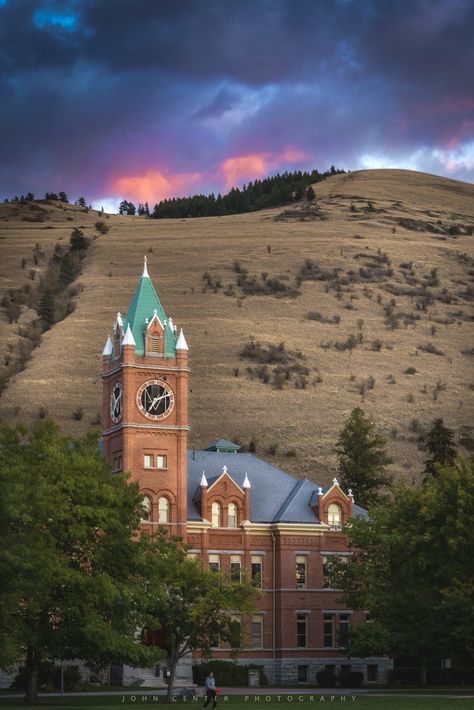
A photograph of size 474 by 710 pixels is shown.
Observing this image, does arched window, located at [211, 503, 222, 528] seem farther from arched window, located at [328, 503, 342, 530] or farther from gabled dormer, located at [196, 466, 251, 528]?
arched window, located at [328, 503, 342, 530]

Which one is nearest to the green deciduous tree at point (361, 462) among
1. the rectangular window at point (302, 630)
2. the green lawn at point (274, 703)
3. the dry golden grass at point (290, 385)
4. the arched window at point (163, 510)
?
the dry golden grass at point (290, 385)

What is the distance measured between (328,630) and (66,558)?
117 ft

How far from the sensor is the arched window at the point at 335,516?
329ft

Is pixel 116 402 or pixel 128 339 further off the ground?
pixel 128 339

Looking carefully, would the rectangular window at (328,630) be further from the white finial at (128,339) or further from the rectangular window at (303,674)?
the white finial at (128,339)

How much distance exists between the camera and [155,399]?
97.8 metres

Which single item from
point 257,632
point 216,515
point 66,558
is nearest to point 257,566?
point 257,632

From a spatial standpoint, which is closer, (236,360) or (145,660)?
(145,660)

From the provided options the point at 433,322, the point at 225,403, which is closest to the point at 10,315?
the point at 225,403

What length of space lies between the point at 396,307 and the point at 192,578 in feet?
408

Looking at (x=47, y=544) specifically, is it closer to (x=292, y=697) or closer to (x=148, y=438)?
(x=292, y=697)

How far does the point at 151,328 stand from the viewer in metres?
98.6

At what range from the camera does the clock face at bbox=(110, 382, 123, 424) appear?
97.5 meters

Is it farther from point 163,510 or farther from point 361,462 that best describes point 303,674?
point 361,462
